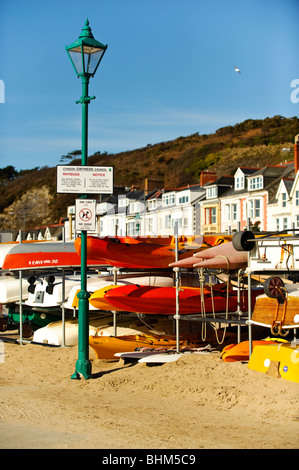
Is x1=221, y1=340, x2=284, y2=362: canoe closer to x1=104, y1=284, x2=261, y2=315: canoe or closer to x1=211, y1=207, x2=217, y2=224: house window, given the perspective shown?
x1=104, y1=284, x2=261, y2=315: canoe

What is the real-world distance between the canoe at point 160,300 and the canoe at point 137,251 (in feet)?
2.69

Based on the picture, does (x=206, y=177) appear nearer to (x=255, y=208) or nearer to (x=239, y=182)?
(x=239, y=182)

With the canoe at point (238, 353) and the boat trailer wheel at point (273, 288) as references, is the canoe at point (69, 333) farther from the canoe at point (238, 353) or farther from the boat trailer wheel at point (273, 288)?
the boat trailer wheel at point (273, 288)

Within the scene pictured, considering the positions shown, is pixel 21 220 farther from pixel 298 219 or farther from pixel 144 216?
pixel 298 219

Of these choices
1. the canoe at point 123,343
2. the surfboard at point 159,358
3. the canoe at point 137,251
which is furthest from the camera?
the canoe at point 137,251

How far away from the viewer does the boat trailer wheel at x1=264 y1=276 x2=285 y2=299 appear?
31.6ft

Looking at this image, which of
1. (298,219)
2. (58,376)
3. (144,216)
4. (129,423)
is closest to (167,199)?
(144,216)

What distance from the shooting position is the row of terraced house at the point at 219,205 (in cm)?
4456

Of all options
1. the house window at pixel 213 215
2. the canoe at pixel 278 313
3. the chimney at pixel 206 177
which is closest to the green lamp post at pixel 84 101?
the canoe at pixel 278 313

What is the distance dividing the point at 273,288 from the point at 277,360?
4.37ft

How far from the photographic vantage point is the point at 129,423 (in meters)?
7.44

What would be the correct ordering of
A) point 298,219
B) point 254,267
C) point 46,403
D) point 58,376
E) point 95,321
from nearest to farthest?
point 46,403
point 254,267
point 58,376
point 95,321
point 298,219

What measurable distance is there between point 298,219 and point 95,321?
2953 cm

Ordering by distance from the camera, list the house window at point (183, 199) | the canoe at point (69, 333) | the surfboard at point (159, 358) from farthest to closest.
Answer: the house window at point (183, 199)
the canoe at point (69, 333)
the surfboard at point (159, 358)
